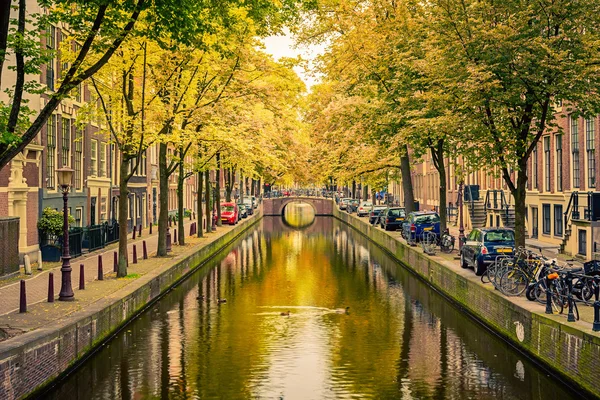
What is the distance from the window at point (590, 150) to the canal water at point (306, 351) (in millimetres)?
9338

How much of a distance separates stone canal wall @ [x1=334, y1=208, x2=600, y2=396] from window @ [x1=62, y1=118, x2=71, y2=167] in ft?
58.4

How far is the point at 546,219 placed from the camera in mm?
39438

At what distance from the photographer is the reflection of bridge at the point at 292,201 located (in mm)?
105125

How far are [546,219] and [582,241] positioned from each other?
928cm

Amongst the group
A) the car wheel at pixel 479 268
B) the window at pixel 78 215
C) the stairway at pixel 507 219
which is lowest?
the car wheel at pixel 479 268

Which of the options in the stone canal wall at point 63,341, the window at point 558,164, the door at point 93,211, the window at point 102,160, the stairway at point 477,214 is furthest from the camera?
the stairway at point 477,214

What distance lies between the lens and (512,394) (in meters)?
14.6

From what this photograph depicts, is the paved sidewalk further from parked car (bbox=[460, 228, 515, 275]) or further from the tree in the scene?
the tree

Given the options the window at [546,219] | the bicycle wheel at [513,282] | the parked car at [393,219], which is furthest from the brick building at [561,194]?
the bicycle wheel at [513,282]

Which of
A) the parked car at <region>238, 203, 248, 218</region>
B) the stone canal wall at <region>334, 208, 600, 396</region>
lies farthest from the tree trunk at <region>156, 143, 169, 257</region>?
the parked car at <region>238, 203, 248, 218</region>

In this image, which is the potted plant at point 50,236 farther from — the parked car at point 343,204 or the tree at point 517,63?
the parked car at point 343,204

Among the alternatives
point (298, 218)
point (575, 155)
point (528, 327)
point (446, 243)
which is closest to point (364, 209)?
point (298, 218)

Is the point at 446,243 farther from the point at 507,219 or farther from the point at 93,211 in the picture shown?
the point at 93,211

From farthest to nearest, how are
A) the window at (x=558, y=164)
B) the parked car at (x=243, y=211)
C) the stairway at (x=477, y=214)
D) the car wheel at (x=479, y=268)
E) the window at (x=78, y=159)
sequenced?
the parked car at (x=243, y=211) < the stairway at (x=477, y=214) < the window at (x=78, y=159) < the window at (x=558, y=164) < the car wheel at (x=479, y=268)
